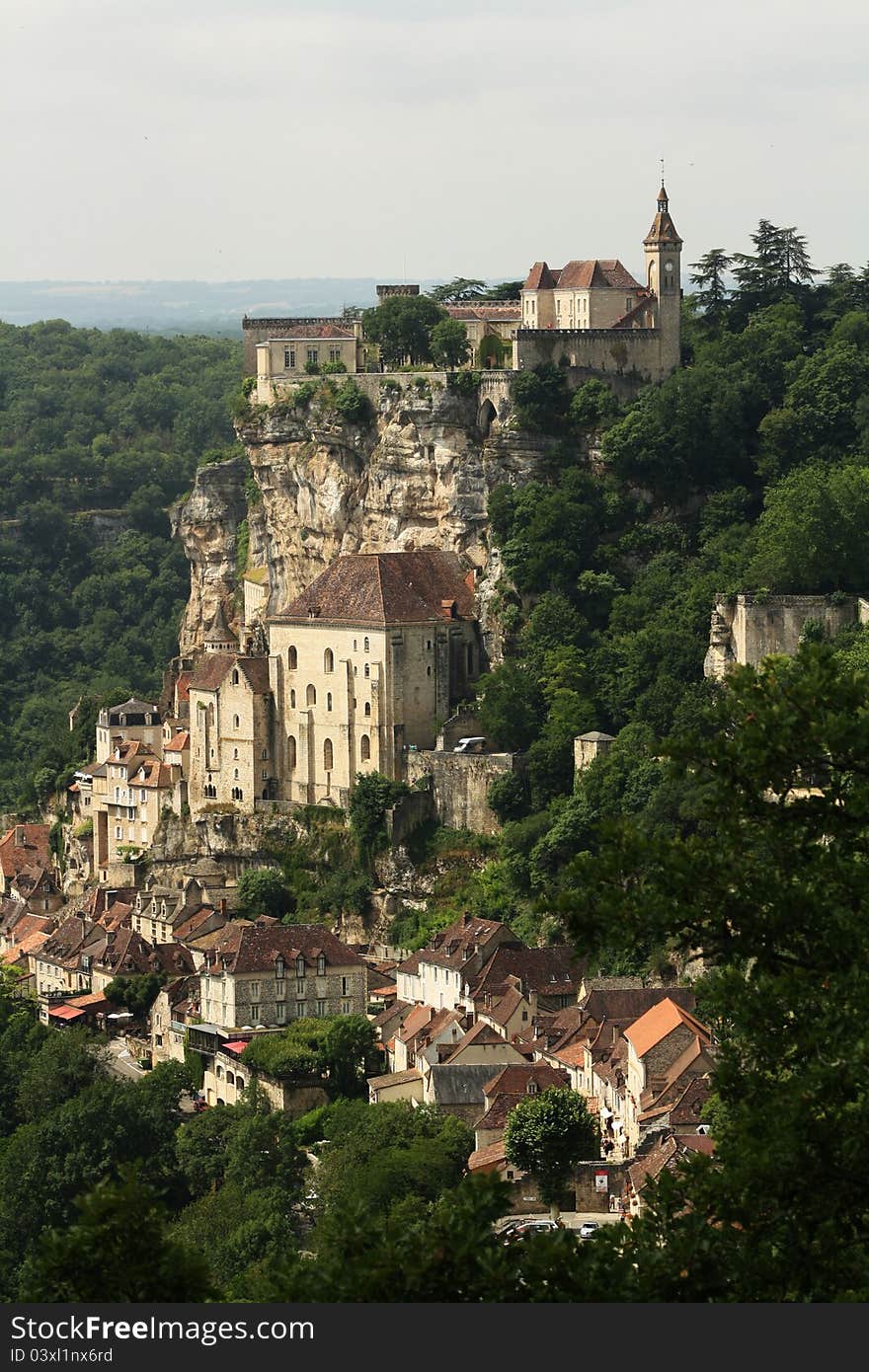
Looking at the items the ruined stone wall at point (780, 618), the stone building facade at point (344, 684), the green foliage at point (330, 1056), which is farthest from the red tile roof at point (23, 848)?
the ruined stone wall at point (780, 618)

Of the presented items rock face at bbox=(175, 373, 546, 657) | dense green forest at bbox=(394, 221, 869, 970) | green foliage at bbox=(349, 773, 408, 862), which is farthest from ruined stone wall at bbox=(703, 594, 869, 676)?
green foliage at bbox=(349, 773, 408, 862)

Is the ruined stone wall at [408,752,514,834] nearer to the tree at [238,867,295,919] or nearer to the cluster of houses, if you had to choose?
the cluster of houses

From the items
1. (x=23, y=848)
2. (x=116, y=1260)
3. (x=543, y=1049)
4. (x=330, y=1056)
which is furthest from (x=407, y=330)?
(x=116, y=1260)

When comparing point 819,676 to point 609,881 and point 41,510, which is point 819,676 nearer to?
point 609,881

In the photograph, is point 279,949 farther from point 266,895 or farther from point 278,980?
point 266,895

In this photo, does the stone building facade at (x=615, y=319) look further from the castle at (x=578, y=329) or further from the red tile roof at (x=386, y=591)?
the red tile roof at (x=386, y=591)

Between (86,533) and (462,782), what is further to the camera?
(86,533)
